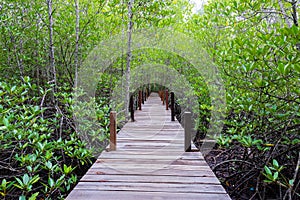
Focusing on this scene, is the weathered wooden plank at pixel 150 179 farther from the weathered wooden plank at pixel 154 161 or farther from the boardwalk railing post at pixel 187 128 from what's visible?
the boardwalk railing post at pixel 187 128

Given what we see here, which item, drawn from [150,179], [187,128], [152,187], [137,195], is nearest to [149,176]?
[150,179]

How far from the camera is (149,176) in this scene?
2229mm

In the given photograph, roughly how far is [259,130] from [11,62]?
4.73 metres

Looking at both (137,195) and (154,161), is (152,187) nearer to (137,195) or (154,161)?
(137,195)

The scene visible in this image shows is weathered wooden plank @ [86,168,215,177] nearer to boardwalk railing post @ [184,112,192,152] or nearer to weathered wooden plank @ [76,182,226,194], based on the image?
weathered wooden plank @ [76,182,226,194]

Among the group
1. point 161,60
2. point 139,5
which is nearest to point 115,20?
point 139,5

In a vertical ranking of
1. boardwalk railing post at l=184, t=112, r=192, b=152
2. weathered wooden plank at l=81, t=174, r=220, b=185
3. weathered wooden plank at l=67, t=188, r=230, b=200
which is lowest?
weathered wooden plank at l=67, t=188, r=230, b=200

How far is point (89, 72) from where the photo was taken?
521 cm

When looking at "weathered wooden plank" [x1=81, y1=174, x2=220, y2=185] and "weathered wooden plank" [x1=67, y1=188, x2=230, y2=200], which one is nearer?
"weathered wooden plank" [x1=67, y1=188, x2=230, y2=200]

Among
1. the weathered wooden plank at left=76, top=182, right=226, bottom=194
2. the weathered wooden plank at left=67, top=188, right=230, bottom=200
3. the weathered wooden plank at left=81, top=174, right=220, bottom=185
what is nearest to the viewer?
the weathered wooden plank at left=67, top=188, right=230, bottom=200

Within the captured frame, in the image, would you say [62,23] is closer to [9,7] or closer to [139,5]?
[9,7]

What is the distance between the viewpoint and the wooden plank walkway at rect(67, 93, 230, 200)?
6.15 ft

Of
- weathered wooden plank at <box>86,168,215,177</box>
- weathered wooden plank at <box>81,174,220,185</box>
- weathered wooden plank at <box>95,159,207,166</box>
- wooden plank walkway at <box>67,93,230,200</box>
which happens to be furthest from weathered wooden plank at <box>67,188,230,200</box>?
weathered wooden plank at <box>95,159,207,166</box>

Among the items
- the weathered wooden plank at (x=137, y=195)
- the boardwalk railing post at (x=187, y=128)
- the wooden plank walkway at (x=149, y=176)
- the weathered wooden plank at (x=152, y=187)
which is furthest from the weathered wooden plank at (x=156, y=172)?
the boardwalk railing post at (x=187, y=128)
